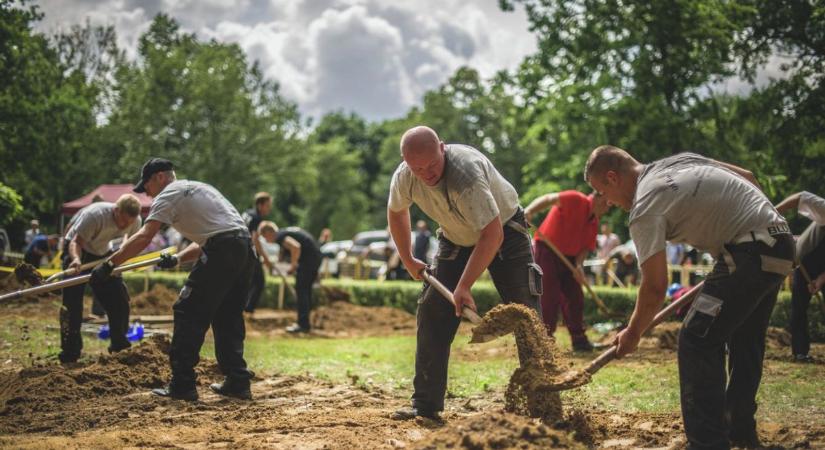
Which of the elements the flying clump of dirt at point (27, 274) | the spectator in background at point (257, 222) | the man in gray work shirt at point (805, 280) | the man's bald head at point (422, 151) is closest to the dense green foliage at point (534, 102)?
the man in gray work shirt at point (805, 280)

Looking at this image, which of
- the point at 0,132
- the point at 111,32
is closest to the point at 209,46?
the point at 111,32

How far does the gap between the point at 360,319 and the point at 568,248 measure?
21.1 feet

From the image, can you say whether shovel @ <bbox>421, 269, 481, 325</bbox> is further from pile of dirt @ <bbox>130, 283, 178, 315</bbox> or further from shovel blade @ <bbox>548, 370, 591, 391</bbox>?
pile of dirt @ <bbox>130, 283, 178, 315</bbox>

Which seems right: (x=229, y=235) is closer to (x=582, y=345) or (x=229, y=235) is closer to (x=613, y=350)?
(x=613, y=350)

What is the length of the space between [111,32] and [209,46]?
211 inches

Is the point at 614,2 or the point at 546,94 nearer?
the point at 614,2

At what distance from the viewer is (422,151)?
4.46 m

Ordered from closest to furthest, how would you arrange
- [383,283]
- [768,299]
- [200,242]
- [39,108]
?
[768,299]
[200,242]
[383,283]
[39,108]

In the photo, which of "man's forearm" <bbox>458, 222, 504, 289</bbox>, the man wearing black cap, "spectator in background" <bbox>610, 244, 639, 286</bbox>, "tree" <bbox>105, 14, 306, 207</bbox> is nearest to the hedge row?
"spectator in background" <bbox>610, 244, 639, 286</bbox>

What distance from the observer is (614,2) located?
58.9 ft

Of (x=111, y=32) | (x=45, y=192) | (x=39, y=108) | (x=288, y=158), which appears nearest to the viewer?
(x=39, y=108)

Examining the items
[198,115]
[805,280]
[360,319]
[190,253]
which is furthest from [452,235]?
[198,115]

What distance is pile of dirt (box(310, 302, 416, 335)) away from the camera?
13352mm

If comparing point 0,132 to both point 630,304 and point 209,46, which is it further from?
point 209,46
